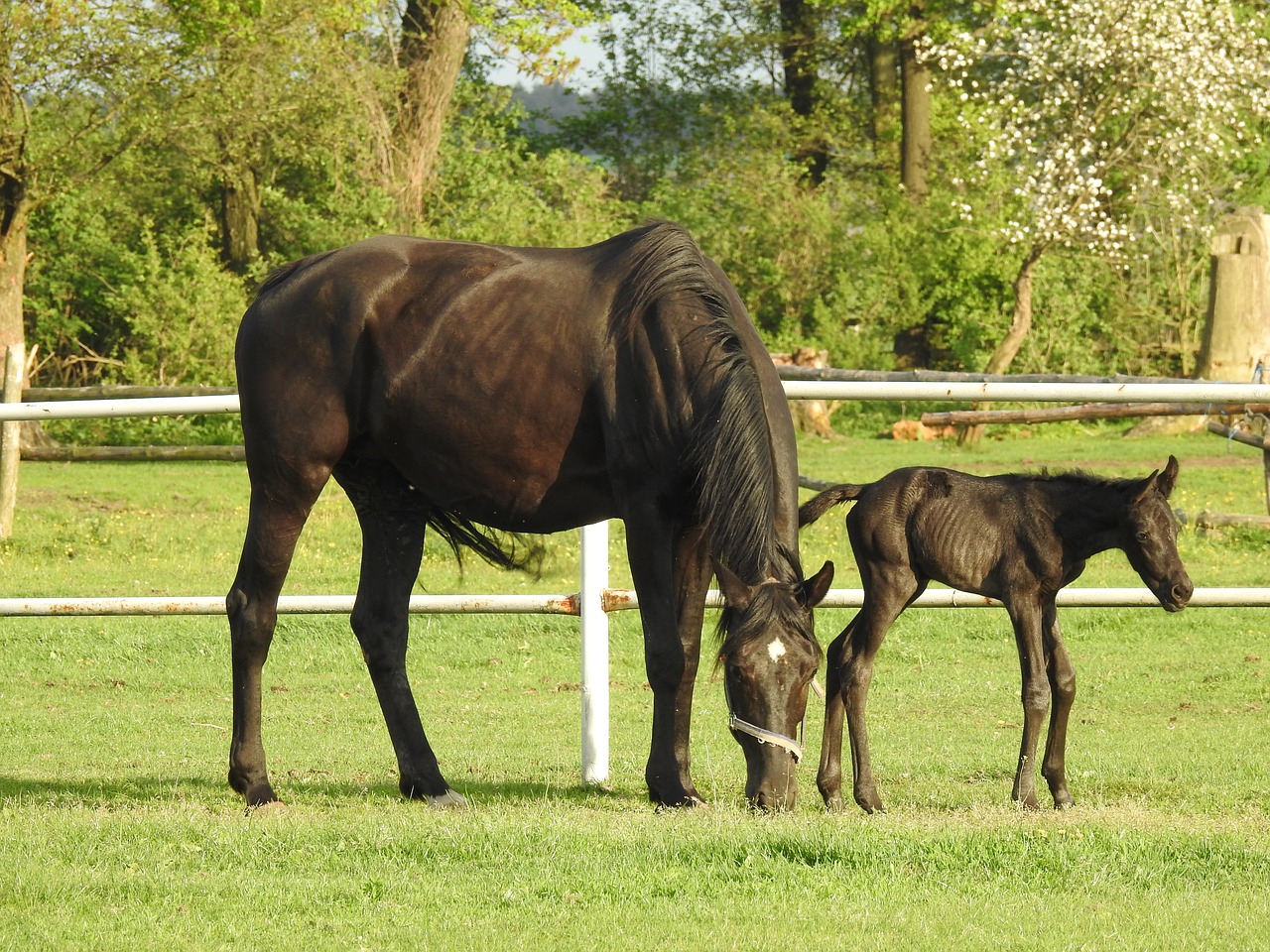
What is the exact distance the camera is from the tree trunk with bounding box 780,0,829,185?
34969mm

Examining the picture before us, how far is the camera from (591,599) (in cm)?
598

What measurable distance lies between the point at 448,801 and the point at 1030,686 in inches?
82.7

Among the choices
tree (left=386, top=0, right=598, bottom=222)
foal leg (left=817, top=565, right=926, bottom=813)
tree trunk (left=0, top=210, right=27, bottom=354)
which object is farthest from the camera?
tree (left=386, top=0, right=598, bottom=222)

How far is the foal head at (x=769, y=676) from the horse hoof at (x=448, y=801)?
4.43 feet

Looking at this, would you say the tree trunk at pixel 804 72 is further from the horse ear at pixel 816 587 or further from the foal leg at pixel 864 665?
the horse ear at pixel 816 587

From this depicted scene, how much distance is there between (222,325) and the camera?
2341 cm

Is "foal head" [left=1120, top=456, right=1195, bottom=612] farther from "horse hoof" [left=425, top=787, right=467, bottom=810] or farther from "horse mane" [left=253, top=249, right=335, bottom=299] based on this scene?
"horse mane" [left=253, top=249, right=335, bottom=299]

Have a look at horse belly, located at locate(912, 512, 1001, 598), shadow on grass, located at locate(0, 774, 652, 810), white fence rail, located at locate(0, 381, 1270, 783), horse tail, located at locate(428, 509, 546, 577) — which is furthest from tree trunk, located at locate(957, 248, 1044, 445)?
horse belly, located at locate(912, 512, 1001, 598)

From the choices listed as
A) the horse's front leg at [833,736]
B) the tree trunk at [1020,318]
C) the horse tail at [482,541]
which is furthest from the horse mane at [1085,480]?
the tree trunk at [1020,318]

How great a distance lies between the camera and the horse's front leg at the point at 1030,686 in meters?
4.95

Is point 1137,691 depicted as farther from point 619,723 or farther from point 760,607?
point 760,607

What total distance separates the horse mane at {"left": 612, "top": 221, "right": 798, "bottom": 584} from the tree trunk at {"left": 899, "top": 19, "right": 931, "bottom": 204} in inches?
1032

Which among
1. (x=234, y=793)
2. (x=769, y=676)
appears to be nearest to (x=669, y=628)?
(x=769, y=676)

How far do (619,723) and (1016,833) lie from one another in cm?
366
